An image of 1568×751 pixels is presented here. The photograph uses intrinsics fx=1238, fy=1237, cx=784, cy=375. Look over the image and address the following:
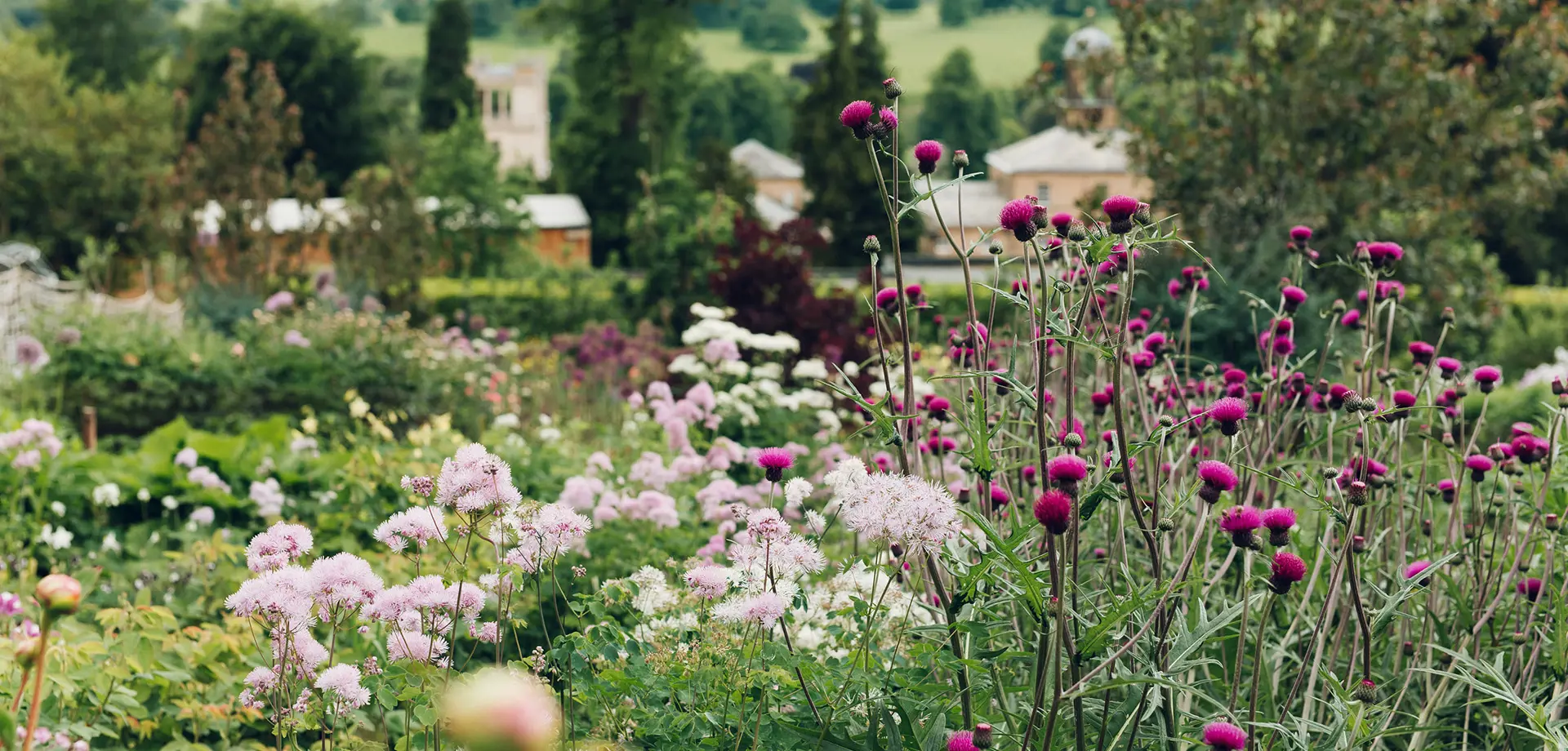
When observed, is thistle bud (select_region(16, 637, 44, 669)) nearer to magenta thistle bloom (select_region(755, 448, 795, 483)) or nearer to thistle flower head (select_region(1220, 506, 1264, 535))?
magenta thistle bloom (select_region(755, 448, 795, 483))

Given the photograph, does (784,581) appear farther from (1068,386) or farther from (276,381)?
(276,381)

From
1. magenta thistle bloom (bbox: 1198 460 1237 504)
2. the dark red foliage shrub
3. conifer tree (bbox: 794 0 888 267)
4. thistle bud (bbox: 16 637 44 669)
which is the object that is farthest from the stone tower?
conifer tree (bbox: 794 0 888 267)

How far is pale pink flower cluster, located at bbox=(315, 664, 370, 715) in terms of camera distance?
6.34ft

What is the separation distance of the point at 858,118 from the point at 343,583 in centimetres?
111

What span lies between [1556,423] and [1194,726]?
3.62 ft

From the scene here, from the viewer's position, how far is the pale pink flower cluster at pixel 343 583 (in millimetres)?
1935

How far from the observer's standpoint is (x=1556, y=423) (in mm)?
2639

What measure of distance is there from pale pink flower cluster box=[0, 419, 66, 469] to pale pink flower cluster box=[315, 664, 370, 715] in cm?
355

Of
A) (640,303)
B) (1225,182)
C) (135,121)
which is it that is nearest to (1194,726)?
(1225,182)

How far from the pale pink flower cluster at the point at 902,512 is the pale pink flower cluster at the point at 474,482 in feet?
1.91

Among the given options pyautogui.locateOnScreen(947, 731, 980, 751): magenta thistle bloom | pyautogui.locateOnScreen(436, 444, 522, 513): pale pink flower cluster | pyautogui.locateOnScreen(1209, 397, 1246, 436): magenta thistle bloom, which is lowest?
pyautogui.locateOnScreen(947, 731, 980, 751): magenta thistle bloom

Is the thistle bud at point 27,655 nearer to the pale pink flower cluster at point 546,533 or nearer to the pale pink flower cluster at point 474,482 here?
the pale pink flower cluster at point 474,482

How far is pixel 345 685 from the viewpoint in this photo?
195 cm

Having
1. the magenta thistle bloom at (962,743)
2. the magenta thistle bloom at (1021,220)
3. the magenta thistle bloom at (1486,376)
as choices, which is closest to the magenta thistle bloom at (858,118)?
Result: the magenta thistle bloom at (1021,220)
